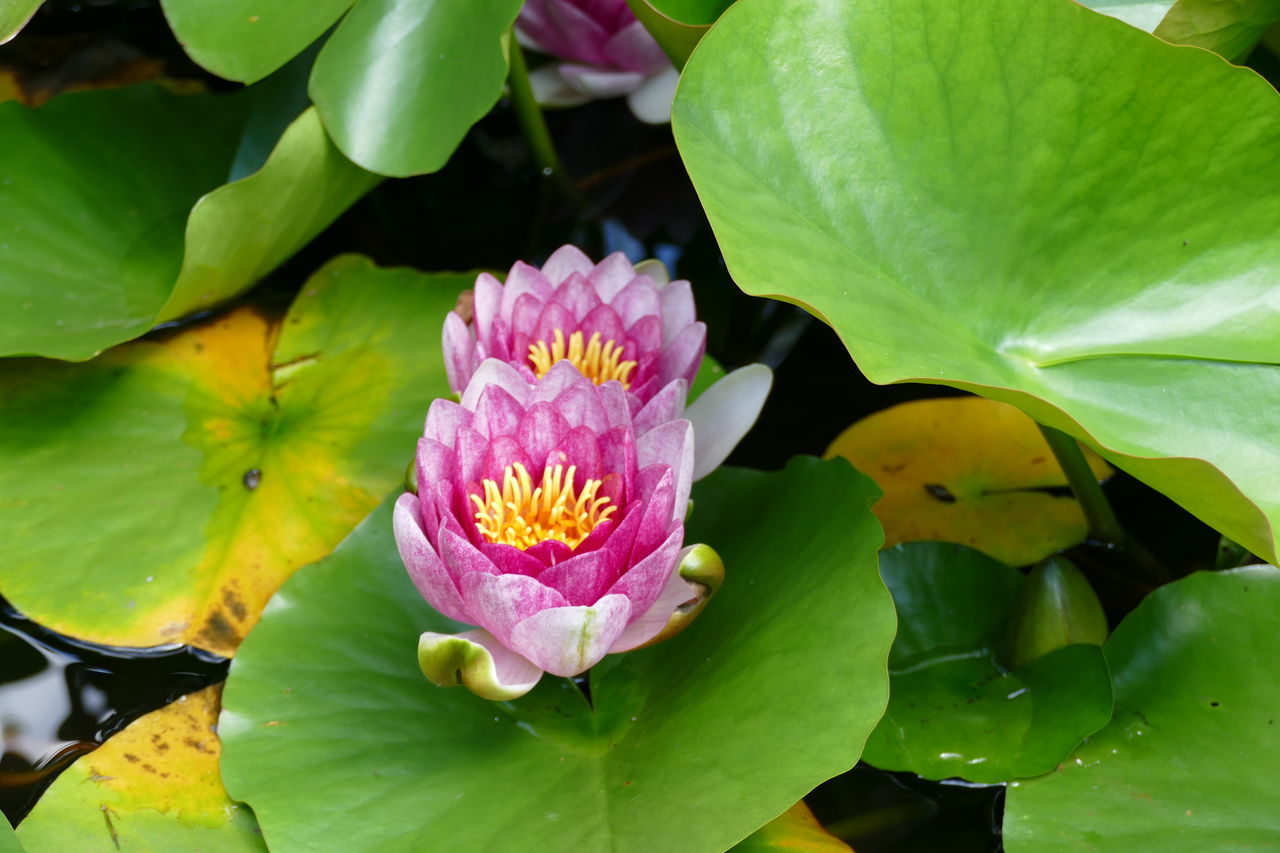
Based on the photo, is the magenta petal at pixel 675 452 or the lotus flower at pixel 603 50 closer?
the magenta petal at pixel 675 452

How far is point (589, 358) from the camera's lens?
100 centimetres

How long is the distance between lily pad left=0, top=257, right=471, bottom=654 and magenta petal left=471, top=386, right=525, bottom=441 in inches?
13.6

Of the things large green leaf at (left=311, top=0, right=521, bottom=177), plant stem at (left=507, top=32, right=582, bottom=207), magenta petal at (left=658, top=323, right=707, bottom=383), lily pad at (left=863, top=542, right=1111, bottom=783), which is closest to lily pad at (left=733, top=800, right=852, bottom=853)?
lily pad at (left=863, top=542, right=1111, bottom=783)

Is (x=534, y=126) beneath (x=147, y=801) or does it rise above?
above

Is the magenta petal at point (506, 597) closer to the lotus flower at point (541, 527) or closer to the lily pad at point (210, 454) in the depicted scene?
the lotus flower at point (541, 527)

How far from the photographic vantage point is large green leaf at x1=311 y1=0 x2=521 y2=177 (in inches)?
48.1

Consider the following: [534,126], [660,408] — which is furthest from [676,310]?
[534,126]

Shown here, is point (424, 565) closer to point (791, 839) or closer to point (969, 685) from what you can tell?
point (791, 839)

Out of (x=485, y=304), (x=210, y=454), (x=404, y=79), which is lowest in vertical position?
(x=210, y=454)

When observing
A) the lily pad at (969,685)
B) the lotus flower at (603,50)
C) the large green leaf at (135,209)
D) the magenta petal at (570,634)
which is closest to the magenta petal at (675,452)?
the magenta petal at (570,634)

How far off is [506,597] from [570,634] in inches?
2.2

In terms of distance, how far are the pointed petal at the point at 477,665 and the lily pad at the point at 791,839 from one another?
0.24 m

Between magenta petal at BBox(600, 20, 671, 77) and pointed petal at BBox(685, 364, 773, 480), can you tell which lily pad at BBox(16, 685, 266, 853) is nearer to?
pointed petal at BBox(685, 364, 773, 480)

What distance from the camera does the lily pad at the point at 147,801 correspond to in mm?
881
